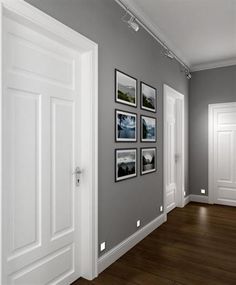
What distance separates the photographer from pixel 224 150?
17.1 ft

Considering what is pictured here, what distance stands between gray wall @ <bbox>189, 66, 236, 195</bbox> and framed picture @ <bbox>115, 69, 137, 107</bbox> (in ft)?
9.41

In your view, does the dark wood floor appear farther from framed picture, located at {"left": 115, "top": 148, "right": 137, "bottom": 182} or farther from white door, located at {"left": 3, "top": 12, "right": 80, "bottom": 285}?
framed picture, located at {"left": 115, "top": 148, "right": 137, "bottom": 182}

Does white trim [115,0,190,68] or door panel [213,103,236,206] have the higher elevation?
white trim [115,0,190,68]

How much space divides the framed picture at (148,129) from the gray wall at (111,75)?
19 centimetres

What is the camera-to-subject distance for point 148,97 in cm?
353

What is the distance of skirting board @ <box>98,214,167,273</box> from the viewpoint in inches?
99.2

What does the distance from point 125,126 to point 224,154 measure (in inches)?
130

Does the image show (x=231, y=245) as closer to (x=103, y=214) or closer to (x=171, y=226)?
(x=171, y=226)

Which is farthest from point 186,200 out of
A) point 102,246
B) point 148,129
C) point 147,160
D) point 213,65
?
point 102,246

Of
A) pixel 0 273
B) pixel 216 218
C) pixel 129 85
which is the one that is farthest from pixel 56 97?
pixel 216 218

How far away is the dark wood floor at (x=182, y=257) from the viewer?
2.34 m

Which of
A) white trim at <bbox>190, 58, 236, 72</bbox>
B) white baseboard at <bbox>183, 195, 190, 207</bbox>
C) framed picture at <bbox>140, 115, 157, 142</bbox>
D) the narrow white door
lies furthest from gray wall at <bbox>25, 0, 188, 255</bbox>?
white trim at <bbox>190, 58, 236, 72</bbox>

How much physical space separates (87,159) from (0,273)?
3.88 ft

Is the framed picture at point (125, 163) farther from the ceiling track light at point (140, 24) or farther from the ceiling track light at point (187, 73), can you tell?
the ceiling track light at point (187, 73)
